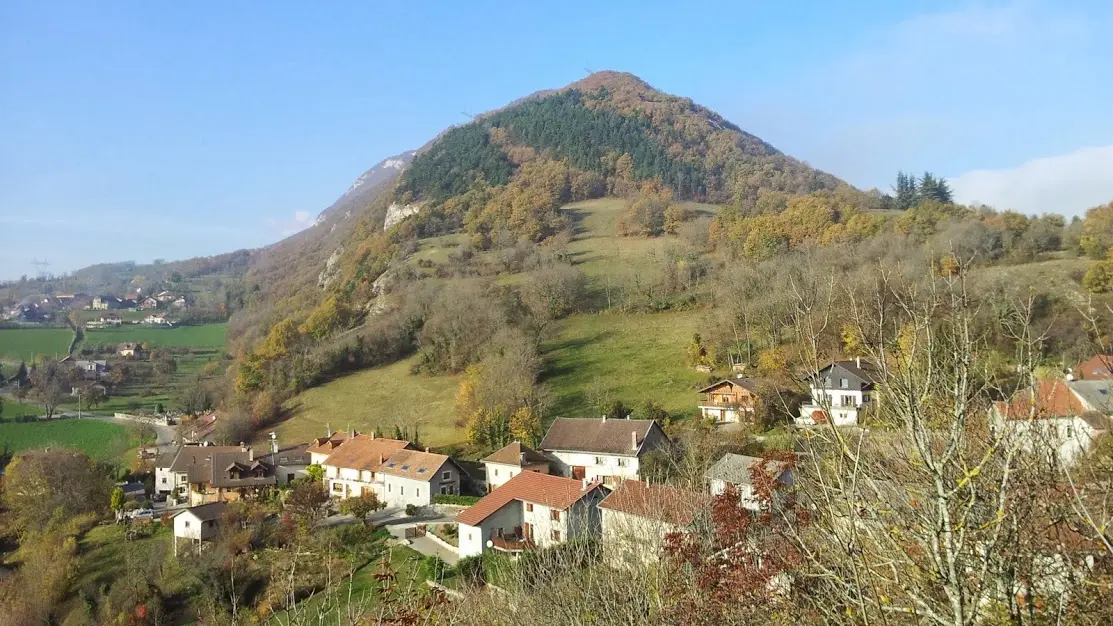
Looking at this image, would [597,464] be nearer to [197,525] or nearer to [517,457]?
[517,457]

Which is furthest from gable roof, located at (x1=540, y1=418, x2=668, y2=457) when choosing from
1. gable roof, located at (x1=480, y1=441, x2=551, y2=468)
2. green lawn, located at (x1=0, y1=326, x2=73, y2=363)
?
green lawn, located at (x1=0, y1=326, x2=73, y2=363)

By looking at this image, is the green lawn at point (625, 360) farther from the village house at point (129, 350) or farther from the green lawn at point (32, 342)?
the green lawn at point (32, 342)

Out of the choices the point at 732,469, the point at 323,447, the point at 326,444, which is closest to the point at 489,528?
the point at 732,469

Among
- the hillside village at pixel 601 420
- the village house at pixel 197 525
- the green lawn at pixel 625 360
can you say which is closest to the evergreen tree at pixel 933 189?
the hillside village at pixel 601 420

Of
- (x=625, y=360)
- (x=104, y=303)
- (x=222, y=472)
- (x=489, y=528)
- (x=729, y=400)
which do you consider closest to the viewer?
(x=489, y=528)

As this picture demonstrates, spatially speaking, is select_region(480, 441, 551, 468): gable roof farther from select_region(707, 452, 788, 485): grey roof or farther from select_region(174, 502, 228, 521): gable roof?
select_region(174, 502, 228, 521): gable roof

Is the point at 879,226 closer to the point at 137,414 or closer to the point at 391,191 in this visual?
the point at 137,414
